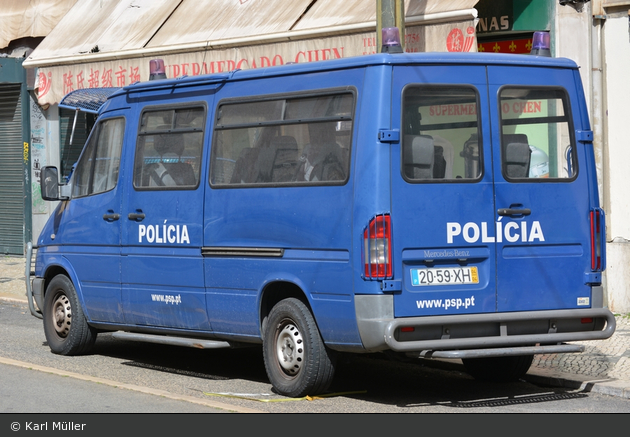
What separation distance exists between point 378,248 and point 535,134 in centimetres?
168

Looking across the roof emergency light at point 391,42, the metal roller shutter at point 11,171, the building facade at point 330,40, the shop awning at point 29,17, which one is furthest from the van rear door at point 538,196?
the metal roller shutter at point 11,171

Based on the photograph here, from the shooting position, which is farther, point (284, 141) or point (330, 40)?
point (330, 40)

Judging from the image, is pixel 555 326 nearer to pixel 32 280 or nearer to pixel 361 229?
pixel 361 229

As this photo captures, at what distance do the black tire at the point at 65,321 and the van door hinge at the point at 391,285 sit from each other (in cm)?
405

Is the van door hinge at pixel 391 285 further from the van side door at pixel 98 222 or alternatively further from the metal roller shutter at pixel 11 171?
the metal roller shutter at pixel 11 171

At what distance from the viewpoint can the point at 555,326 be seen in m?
7.81

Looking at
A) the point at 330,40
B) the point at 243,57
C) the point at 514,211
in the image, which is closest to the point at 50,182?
the point at 514,211

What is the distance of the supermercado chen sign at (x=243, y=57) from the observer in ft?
40.8

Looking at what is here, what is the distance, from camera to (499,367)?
8906mm

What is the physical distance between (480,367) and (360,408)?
5.92ft

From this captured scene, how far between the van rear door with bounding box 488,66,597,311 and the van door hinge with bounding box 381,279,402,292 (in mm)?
833

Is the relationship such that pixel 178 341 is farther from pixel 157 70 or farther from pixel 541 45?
pixel 541 45

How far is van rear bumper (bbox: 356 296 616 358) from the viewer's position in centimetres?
725
